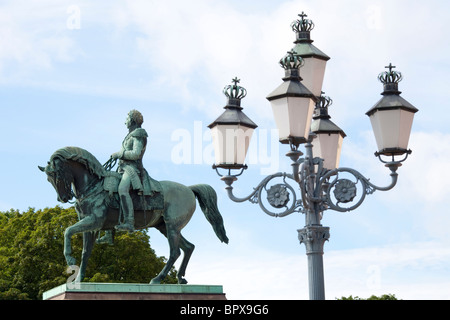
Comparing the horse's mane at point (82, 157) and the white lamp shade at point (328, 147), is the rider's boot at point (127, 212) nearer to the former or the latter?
the horse's mane at point (82, 157)

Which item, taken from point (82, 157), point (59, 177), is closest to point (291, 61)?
point (82, 157)

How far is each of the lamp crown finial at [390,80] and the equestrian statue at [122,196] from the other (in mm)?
4053

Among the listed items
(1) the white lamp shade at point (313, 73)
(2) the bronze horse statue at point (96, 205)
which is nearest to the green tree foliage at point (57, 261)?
(2) the bronze horse statue at point (96, 205)

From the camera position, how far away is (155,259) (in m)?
40.8

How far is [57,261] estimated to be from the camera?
129 ft

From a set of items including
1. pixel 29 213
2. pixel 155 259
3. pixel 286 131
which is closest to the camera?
pixel 286 131

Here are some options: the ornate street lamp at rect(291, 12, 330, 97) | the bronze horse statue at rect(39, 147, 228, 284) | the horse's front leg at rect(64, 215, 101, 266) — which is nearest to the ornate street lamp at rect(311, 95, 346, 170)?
the ornate street lamp at rect(291, 12, 330, 97)

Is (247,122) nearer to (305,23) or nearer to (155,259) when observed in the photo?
(305,23)

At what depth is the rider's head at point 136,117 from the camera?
17172mm

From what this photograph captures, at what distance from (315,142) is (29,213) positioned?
92.5ft

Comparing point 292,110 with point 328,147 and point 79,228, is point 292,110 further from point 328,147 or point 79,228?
point 79,228
